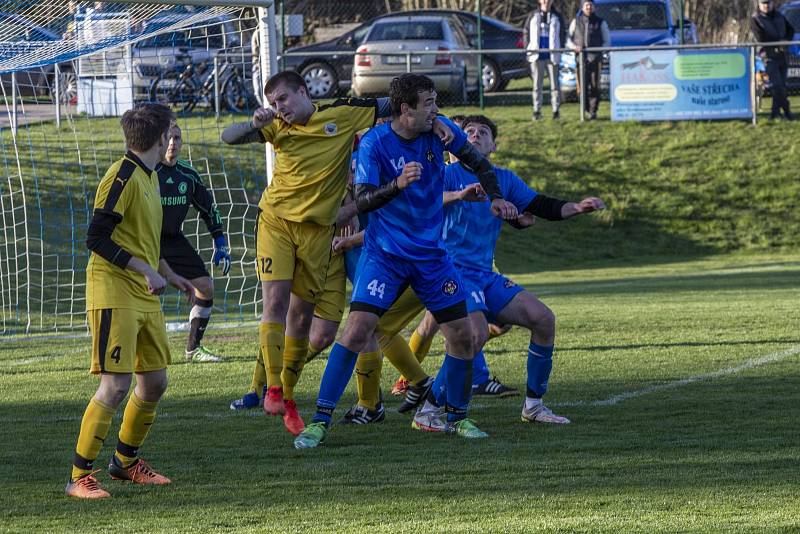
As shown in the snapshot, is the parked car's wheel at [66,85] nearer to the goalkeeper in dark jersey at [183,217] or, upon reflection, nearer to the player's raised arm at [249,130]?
the goalkeeper in dark jersey at [183,217]

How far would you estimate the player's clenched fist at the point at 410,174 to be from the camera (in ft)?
19.8

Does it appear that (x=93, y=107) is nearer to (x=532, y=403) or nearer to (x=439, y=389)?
(x=439, y=389)

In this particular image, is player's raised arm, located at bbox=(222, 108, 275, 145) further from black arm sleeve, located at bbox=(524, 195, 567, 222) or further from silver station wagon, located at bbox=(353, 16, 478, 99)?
silver station wagon, located at bbox=(353, 16, 478, 99)

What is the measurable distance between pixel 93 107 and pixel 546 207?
10.5 meters

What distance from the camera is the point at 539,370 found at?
23.4 feet

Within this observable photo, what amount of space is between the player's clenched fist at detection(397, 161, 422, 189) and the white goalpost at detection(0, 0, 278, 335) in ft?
12.2

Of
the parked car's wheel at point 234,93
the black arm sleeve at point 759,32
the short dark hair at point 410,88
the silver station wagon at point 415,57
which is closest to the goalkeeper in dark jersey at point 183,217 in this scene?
the short dark hair at point 410,88

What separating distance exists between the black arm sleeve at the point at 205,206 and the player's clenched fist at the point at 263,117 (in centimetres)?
259

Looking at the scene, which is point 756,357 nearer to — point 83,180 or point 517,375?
point 517,375

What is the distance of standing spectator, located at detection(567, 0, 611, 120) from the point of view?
22289mm

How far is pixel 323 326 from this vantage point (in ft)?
25.1

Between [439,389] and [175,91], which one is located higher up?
[175,91]

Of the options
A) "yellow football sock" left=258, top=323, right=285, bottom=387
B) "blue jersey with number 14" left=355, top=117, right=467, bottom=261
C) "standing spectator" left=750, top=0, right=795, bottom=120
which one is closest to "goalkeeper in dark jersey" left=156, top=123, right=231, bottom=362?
"yellow football sock" left=258, top=323, right=285, bottom=387

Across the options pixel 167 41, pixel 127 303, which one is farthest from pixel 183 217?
pixel 127 303
